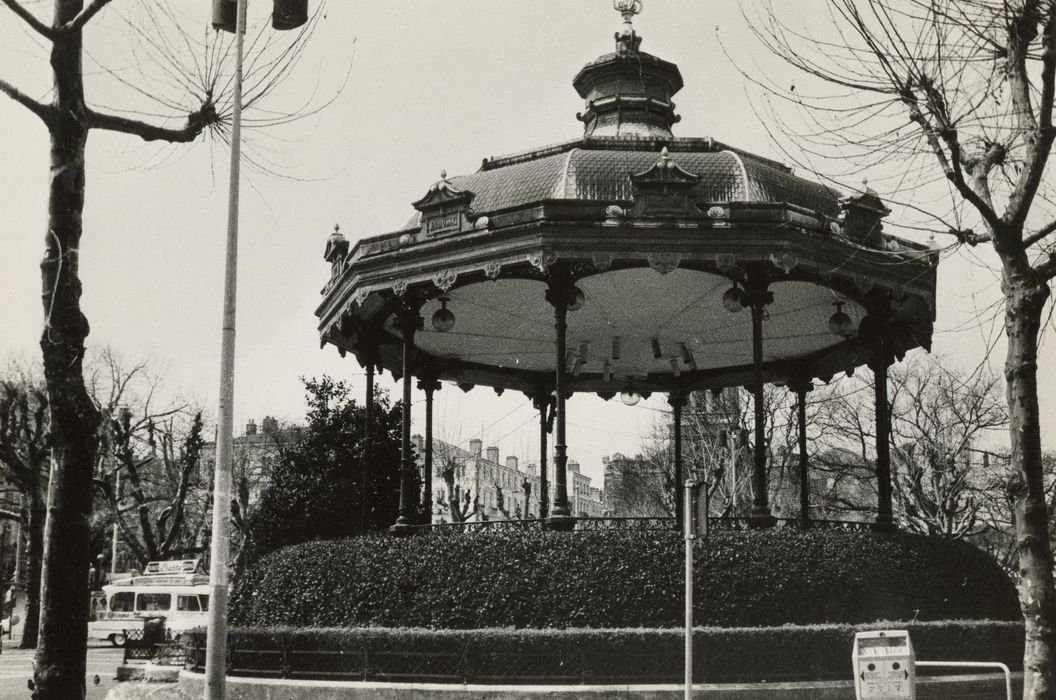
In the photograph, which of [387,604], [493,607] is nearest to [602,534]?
[493,607]

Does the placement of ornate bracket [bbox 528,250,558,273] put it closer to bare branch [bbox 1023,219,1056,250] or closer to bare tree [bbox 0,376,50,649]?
bare branch [bbox 1023,219,1056,250]

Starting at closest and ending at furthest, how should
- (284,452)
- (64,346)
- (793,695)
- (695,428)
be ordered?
(64,346)
(793,695)
(284,452)
(695,428)

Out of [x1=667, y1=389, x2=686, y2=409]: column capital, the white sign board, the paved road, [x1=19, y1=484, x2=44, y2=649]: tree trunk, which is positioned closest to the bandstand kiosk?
[x1=667, y1=389, x2=686, y2=409]: column capital

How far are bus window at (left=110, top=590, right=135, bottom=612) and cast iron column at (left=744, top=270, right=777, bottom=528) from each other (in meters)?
36.0

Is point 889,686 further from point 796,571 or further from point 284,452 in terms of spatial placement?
point 284,452

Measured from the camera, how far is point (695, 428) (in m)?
50.7

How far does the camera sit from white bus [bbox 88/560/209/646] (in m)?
43.2

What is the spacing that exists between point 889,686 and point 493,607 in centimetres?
634

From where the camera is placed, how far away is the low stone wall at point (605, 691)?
14406mm

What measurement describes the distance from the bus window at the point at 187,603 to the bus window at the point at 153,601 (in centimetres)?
53

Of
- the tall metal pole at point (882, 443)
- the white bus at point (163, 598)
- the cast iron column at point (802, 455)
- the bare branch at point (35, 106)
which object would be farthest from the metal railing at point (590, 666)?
the white bus at point (163, 598)

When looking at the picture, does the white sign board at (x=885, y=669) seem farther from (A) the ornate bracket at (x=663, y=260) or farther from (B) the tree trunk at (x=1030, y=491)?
(A) the ornate bracket at (x=663, y=260)

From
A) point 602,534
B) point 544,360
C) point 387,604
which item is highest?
point 544,360

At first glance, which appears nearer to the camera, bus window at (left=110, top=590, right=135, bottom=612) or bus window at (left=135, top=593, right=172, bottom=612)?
bus window at (left=135, top=593, right=172, bottom=612)
